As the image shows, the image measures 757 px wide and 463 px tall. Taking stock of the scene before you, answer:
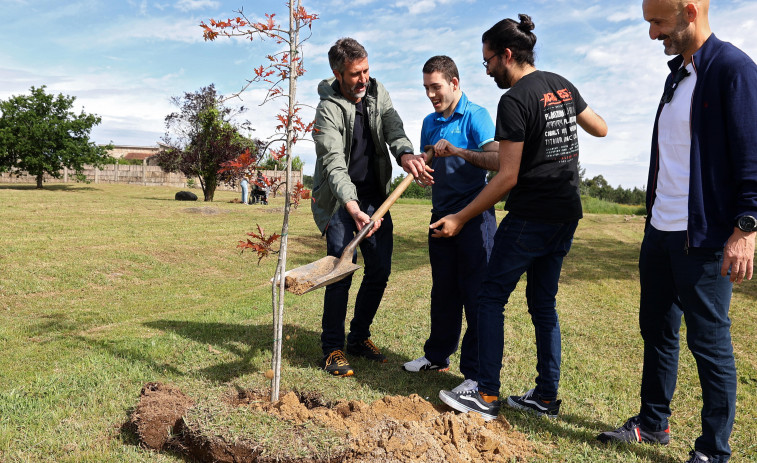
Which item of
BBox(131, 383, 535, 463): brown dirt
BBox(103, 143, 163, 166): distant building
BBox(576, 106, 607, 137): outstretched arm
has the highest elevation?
BBox(103, 143, 163, 166): distant building

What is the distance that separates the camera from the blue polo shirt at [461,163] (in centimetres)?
352

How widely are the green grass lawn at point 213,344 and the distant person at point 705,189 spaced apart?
65 cm

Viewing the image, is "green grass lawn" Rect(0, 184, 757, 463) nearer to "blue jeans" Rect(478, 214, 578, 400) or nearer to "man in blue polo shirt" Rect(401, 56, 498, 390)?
"blue jeans" Rect(478, 214, 578, 400)

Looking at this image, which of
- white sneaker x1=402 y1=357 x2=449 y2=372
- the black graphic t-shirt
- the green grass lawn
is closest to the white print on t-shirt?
the black graphic t-shirt

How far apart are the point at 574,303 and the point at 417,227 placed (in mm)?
9510

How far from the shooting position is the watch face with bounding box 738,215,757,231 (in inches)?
84.1

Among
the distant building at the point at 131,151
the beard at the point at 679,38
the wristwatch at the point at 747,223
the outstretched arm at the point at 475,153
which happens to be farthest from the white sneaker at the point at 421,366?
the distant building at the point at 131,151

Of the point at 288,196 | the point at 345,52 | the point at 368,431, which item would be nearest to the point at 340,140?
the point at 345,52

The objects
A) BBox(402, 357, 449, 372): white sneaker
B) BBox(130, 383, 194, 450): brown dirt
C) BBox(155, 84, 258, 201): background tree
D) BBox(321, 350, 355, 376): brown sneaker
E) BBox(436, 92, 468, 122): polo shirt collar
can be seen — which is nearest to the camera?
BBox(130, 383, 194, 450): brown dirt

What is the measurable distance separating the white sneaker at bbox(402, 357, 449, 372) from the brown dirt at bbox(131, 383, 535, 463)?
2.85 ft

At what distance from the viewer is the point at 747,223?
2.15 metres

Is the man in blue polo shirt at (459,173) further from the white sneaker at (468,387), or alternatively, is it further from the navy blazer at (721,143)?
the navy blazer at (721,143)

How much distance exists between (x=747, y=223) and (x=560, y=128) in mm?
Answer: 1032

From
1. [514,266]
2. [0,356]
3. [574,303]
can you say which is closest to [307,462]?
[514,266]
